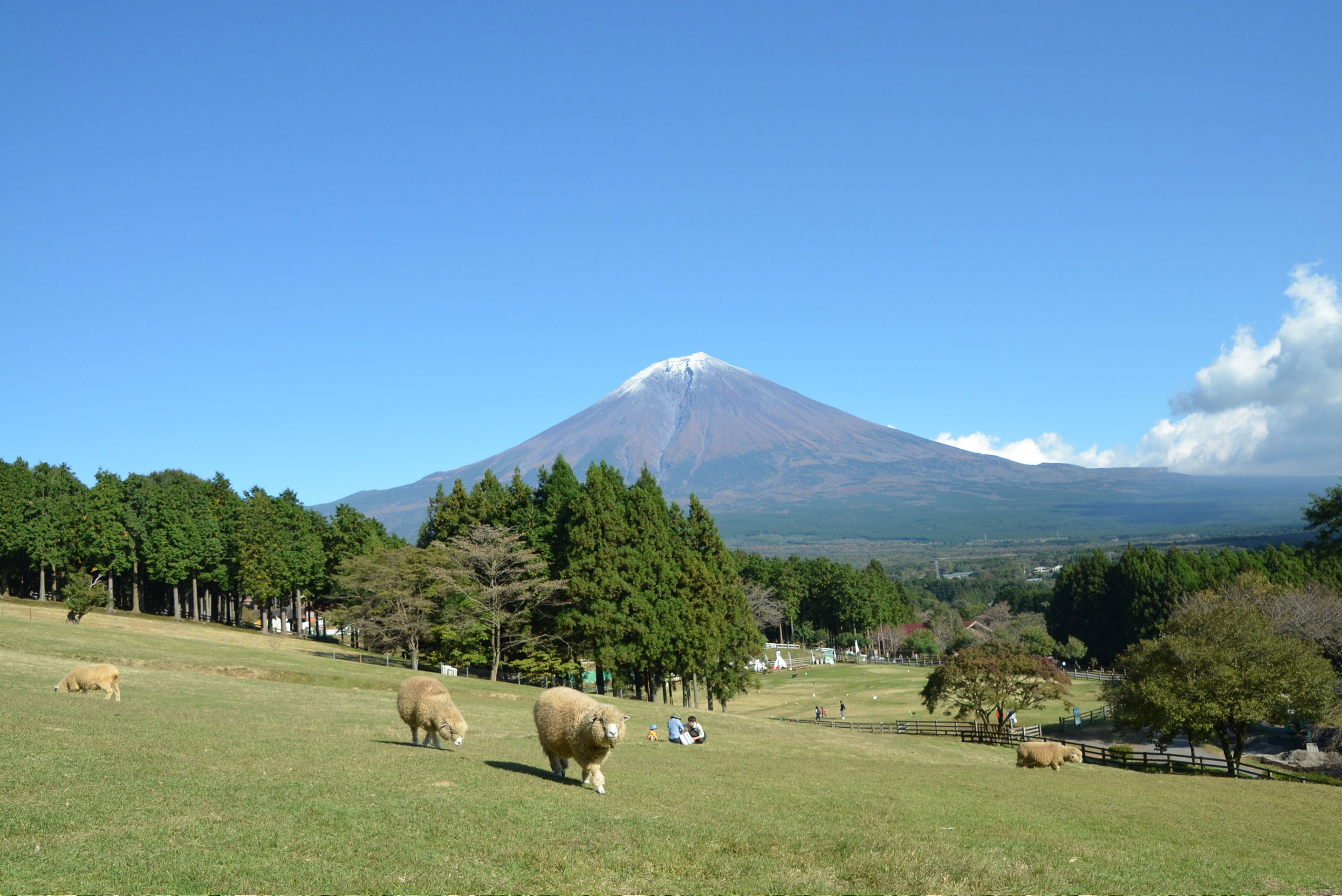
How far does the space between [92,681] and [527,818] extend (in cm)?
1629

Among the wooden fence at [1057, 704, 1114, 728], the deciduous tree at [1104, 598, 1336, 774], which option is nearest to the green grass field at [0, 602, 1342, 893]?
the deciduous tree at [1104, 598, 1336, 774]

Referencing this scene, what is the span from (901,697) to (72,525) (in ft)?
213

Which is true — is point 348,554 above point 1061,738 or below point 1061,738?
above

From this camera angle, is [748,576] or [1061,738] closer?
[1061,738]

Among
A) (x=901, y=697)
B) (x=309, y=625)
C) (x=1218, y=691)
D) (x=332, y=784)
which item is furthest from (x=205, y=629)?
(x=1218, y=691)

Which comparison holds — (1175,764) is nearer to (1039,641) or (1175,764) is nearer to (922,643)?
(1039,641)

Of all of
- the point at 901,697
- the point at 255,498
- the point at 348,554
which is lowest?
the point at 901,697

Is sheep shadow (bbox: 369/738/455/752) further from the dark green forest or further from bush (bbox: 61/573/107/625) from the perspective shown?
bush (bbox: 61/573/107/625)

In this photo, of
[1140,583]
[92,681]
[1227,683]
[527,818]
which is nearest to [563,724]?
[527,818]

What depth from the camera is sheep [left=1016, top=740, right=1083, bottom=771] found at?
26.9 m

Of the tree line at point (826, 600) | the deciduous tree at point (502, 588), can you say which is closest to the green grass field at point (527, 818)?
the deciduous tree at point (502, 588)

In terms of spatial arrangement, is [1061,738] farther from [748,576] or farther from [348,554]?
[748,576]

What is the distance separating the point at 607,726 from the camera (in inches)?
500

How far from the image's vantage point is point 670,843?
9695 mm
